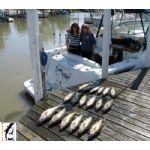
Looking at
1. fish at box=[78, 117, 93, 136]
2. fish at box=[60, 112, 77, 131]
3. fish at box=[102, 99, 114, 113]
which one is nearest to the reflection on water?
fish at box=[102, 99, 114, 113]

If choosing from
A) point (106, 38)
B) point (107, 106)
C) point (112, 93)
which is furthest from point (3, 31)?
point (107, 106)

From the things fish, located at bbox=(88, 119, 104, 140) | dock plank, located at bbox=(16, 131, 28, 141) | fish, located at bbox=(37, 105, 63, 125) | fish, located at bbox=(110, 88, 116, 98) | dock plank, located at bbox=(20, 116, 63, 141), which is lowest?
dock plank, located at bbox=(16, 131, 28, 141)

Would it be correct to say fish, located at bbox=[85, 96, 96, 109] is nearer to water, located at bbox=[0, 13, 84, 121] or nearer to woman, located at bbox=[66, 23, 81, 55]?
woman, located at bbox=[66, 23, 81, 55]

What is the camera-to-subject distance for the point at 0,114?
8.79 metres

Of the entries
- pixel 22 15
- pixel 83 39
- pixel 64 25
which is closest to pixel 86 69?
pixel 83 39

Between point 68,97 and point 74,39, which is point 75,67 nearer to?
point 74,39

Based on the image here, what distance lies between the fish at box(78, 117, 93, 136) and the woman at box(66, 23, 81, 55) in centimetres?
450

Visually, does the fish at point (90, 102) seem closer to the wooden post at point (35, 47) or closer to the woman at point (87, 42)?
A: the wooden post at point (35, 47)

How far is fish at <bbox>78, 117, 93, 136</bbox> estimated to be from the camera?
4.30 meters

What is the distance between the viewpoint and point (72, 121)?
4.57 metres

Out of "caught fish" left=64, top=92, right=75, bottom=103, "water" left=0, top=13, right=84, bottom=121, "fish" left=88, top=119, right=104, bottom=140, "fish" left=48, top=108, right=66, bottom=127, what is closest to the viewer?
"fish" left=88, top=119, right=104, bottom=140

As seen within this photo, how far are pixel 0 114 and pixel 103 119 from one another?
4.97 m

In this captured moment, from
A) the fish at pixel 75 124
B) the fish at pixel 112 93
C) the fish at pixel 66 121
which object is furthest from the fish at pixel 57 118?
the fish at pixel 112 93
